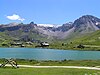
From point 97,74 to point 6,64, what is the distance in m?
23.0

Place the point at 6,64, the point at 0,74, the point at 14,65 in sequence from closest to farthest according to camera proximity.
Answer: the point at 0,74
the point at 14,65
the point at 6,64

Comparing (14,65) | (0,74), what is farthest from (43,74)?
(14,65)

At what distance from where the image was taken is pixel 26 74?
36.3m

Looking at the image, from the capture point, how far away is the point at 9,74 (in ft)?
118

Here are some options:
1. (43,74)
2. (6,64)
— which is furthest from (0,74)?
(6,64)

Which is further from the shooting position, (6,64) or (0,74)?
(6,64)

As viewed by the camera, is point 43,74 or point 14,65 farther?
point 14,65

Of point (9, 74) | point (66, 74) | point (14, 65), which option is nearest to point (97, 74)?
point (66, 74)

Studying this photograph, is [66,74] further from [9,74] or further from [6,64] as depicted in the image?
[6,64]

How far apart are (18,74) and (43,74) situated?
3.59 m

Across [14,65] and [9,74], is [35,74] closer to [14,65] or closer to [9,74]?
[9,74]

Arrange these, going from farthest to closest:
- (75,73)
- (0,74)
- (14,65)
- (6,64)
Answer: (6,64) < (14,65) < (75,73) < (0,74)

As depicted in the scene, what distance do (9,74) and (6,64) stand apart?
721 inches

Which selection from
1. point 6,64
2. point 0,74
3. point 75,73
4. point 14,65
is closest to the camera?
point 0,74
